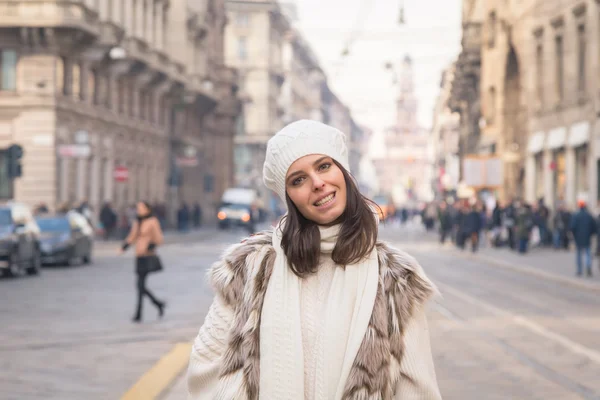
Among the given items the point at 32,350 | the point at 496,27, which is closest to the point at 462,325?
the point at 32,350

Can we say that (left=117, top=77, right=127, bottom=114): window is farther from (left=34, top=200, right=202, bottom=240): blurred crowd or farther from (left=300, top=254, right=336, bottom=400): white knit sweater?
(left=300, top=254, right=336, bottom=400): white knit sweater

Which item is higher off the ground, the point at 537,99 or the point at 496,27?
the point at 496,27

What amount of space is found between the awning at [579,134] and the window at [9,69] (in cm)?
1795

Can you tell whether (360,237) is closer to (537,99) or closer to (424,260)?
(424,260)

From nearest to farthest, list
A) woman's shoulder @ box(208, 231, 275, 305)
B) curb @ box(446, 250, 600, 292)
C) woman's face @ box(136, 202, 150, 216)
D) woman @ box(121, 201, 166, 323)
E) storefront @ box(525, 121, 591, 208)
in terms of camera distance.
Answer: woman's shoulder @ box(208, 231, 275, 305) < woman @ box(121, 201, 166, 323) < woman's face @ box(136, 202, 150, 216) < curb @ box(446, 250, 600, 292) < storefront @ box(525, 121, 591, 208)

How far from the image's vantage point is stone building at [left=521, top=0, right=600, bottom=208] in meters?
37.7

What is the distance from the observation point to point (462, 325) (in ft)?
47.6

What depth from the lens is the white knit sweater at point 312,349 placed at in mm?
3365

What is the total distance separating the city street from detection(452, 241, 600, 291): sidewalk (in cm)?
25

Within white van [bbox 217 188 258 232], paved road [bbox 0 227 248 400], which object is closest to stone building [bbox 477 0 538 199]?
white van [bbox 217 188 258 232]

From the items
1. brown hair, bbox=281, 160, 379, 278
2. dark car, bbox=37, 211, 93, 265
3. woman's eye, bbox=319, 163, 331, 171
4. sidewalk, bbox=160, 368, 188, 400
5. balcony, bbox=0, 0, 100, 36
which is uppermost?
balcony, bbox=0, 0, 100, 36

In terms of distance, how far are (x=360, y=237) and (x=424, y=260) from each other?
1157 inches

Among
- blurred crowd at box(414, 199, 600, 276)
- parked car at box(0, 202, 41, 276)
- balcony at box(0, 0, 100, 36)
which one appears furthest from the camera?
balcony at box(0, 0, 100, 36)

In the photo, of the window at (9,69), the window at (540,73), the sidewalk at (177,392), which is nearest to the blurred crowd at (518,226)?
the window at (540,73)
